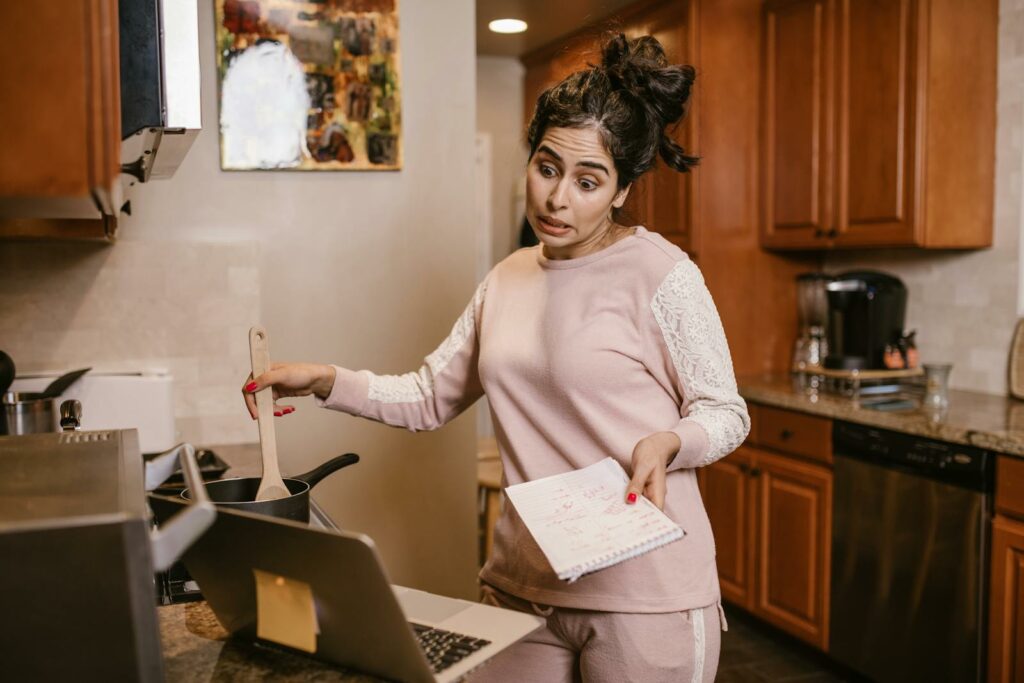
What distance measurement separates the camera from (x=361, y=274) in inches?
95.5

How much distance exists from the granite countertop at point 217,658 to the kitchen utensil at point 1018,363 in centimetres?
267

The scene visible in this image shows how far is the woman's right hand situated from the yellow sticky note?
17.4 inches

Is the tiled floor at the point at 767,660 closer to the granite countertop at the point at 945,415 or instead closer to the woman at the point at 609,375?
the granite countertop at the point at 945,415

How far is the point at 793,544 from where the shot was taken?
3.12m

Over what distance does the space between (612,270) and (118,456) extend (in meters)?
0.76

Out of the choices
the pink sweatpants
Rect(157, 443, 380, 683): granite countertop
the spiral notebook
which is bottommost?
the pink sweatpants

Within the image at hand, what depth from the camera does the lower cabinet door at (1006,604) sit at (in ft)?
7.54

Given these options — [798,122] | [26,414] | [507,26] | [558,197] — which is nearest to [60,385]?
[26,414]

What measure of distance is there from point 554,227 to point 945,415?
1.74 m

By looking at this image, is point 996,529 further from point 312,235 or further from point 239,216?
point 239,216

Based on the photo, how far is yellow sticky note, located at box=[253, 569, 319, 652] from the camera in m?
0.92

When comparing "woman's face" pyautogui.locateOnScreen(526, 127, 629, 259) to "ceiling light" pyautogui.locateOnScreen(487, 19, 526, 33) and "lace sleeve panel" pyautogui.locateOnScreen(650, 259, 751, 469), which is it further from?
"ceiling light" pyautogui.locateOnScreen(487, 19, 526, 33)

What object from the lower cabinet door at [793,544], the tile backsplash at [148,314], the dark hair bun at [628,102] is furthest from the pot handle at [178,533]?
the lower cabinet door at [793,544]

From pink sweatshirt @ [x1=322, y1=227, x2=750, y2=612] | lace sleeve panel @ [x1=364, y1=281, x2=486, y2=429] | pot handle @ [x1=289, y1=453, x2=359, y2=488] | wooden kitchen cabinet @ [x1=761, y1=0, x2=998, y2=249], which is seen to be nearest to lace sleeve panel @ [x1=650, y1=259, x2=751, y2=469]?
Result: pink sweatshirt @ [x1=322, y1=227, x2=750, y2=612]
